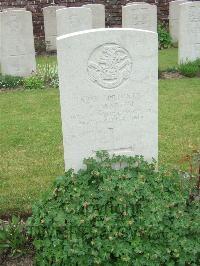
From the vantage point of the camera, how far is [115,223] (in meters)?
3.40

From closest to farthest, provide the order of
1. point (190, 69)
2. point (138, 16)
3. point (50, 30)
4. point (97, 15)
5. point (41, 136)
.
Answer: point (41, 136), point (190, 69), point (138, 16), point (97, 15), point (50, 30)

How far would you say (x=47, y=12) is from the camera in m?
14.6

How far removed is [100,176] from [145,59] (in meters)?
1.02

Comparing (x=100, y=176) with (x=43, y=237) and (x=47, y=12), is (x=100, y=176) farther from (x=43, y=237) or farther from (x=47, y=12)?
(x=47, y=12)

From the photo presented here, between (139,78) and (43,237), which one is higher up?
(139,78)

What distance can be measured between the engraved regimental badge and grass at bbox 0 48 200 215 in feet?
3.11

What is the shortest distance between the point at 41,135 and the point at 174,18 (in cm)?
1026

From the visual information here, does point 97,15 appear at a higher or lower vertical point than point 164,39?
higher

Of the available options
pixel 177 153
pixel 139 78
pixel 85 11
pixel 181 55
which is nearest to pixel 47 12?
pixel 85 11

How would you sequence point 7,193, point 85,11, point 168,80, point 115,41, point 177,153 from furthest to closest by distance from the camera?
point 85,11
point 168,80
point 177,153
point 7,193
point 115,41

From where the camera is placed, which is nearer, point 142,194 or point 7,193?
point 142,194

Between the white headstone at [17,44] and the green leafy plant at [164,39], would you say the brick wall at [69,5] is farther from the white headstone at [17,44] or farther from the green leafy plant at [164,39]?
the white headstone at [17,44]

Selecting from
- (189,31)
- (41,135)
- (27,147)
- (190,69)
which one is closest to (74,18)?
(189,31)

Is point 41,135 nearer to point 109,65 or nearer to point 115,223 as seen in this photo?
point 109,65
